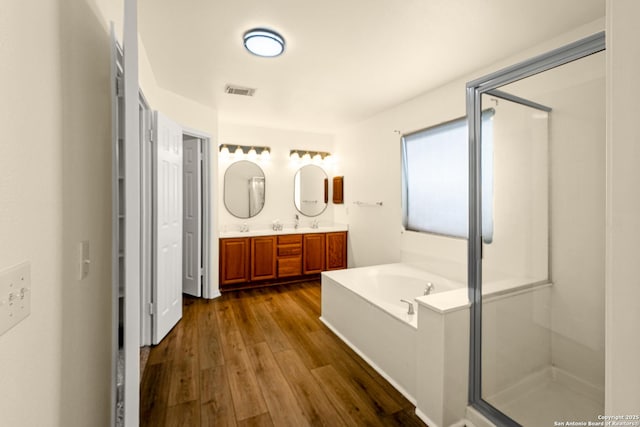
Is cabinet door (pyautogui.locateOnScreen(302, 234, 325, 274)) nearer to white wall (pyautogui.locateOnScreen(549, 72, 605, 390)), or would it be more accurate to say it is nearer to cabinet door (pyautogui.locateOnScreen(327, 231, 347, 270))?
cabinet door (pyautogui.locateOnScreen(327, 231, 347, 270))

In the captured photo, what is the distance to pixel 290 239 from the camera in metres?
4.28

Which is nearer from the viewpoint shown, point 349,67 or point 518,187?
point 518,187

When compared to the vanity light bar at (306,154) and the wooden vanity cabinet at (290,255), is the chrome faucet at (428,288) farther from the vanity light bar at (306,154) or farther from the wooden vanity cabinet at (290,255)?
the vanity light bar at (306,154)

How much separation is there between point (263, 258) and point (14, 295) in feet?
11.6

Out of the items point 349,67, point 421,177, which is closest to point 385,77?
point 349,67

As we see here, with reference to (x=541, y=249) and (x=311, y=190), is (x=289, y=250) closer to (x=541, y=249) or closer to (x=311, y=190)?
(x=311, y=190)

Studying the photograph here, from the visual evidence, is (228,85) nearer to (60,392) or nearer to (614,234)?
(60,392)

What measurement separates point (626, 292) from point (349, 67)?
2.53 meters

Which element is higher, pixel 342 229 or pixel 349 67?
pixel 349 67

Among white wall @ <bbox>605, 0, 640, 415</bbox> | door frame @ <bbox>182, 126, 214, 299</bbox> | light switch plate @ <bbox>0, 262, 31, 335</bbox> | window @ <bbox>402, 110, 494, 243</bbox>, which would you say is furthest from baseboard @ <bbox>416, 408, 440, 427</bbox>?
door frame @ <bbox>182, 126, 214, 299</bbox>

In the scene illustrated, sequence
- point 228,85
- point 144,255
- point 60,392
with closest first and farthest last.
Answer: point 60,392 → point 144,255 → point 228,85

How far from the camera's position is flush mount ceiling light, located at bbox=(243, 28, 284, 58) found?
2.03m

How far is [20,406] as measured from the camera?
611mm

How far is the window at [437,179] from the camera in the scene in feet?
8.89
